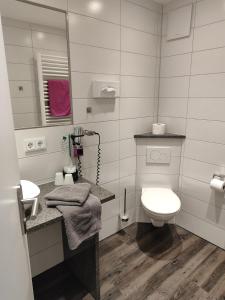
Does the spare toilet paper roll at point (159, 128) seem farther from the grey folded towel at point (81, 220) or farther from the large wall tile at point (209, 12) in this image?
the grey folded towel at point (81, 220)

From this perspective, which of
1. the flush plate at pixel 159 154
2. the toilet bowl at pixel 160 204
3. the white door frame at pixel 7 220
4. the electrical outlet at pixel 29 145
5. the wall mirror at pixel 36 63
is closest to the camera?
the white door frame at pixel 7 220

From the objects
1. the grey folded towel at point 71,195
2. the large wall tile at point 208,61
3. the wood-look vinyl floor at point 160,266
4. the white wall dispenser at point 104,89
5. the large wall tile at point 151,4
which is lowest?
the wood-look vinyl floor at point 160,266

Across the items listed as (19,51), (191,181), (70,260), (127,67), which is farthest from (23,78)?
(191,181)

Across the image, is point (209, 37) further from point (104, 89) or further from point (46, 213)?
point (46, 213)

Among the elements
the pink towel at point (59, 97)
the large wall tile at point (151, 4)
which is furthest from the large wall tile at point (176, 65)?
the pink towel at point (59, 97)

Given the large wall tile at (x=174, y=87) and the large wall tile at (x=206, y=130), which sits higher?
the large wall tile at (x=174, y=87)

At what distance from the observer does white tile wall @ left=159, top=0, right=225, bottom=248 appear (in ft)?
6.03

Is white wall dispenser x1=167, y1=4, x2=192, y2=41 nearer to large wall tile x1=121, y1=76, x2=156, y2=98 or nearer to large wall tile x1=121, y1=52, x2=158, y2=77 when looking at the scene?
large wall tile x1=121, y1=52, x2=158, y2=77

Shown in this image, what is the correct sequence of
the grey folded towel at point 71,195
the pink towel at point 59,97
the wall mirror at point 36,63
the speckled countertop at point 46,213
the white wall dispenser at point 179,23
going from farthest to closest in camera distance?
the white wall dispenser at point 179,23 < the pink towel at point 59,97 < the wall mirror at point 36,63 < the grey folded towel at point 71,195 < the speckled countertop at point 46,213

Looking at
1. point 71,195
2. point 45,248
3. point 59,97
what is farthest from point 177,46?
point 45,248

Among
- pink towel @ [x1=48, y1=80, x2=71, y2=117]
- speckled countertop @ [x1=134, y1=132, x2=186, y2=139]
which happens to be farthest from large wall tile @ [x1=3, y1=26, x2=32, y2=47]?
speckled countertop @ [x1=134, y1=132, x2=186, y2=139]

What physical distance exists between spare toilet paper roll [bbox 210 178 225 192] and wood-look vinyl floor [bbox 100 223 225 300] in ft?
2.10

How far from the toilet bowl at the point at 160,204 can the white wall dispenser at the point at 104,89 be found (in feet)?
3.35

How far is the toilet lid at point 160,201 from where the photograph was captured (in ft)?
6.08
